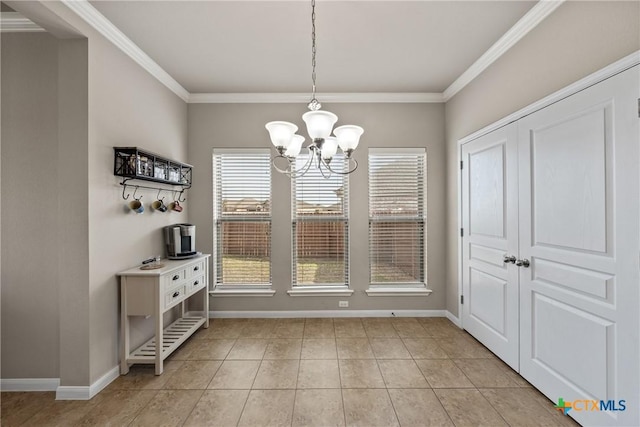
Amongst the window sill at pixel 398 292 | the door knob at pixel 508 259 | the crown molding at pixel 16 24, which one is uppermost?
the crown molding at pixel 16 24

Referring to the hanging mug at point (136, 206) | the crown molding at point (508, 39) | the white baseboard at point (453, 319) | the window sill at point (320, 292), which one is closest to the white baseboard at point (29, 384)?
the hanging mug at point (136, 206)

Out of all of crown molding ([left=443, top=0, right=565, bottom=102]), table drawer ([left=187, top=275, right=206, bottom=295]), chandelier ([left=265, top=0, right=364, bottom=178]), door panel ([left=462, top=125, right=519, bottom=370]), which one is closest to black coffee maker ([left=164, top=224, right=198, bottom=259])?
table drawer ([left=187, top=275, right=206, bottom=295])

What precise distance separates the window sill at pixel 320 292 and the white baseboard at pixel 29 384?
7.38 ft

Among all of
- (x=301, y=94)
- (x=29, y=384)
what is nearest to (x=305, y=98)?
(x=301, y=94)

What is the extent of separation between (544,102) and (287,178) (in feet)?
8.58

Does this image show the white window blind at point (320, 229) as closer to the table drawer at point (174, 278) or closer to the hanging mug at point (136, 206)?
the table drawer at point (174, 278)

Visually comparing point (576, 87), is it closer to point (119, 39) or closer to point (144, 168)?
point (144, 168)

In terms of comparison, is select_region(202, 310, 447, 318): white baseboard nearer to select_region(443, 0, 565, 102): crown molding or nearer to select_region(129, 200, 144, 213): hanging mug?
select_region(129, 200, 144, 213): hanging mug

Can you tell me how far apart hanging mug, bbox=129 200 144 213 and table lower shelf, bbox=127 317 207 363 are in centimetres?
124

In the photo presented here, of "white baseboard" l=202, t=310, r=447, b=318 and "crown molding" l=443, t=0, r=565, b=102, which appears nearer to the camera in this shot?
"crown molding" l=443, t=0, r=565, b=102

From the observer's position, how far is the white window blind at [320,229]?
3799mm

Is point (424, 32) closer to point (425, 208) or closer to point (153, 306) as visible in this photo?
point (425, 208)

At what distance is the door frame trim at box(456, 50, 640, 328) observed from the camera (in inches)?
63.4

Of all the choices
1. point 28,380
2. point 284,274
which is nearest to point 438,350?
point 284,274
